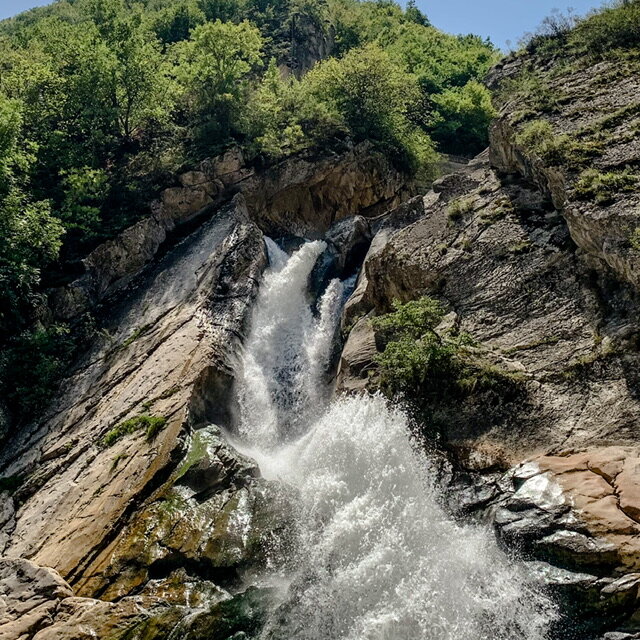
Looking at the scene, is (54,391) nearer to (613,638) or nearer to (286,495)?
(286,495)

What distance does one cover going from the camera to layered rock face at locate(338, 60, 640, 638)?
8.27 metres

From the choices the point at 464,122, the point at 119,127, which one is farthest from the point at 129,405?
the point at 464,122

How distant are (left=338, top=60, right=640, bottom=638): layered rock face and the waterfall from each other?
653 millimetres

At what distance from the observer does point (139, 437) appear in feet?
48.4

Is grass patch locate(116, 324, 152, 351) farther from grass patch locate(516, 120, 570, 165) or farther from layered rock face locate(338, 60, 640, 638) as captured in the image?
grass patch locate(516, 120, 570, 165)

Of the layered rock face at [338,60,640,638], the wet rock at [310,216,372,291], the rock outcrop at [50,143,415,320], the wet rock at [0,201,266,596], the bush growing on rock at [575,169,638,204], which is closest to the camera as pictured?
the layered rock face at [338,60,640,638]

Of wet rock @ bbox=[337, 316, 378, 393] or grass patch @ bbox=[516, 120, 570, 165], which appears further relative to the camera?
wet rock @ bbox=[337, 316, 378, 393]

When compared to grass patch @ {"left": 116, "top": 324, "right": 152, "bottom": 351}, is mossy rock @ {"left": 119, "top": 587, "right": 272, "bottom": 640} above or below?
below

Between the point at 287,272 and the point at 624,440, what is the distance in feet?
52.8

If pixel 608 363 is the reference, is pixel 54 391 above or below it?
below

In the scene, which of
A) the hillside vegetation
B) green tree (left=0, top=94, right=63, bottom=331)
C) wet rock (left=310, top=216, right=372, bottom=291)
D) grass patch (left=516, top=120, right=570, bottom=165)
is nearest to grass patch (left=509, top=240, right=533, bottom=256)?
grass patch (left=516, top=120, right=570, bottom=165)

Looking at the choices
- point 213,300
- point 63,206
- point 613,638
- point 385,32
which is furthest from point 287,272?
point 385,32

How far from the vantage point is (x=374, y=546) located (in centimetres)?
1021

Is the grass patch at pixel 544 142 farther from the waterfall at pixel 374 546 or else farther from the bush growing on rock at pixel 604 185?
the waterfall at pixel 374 546
